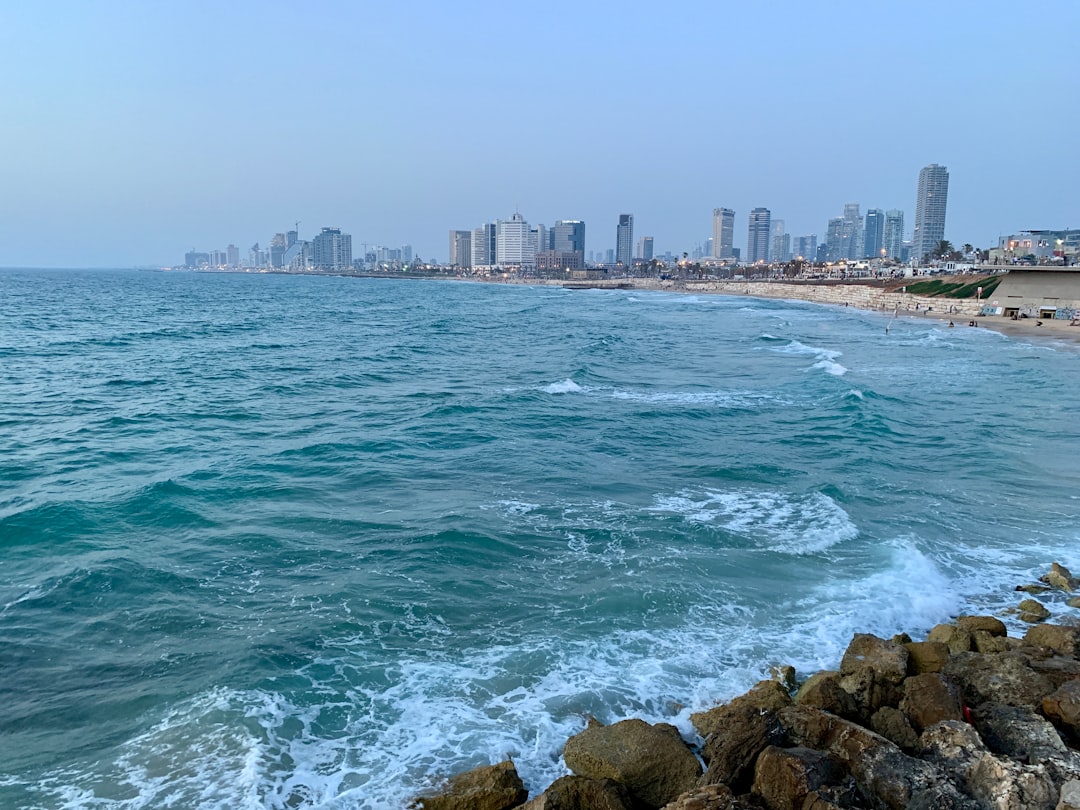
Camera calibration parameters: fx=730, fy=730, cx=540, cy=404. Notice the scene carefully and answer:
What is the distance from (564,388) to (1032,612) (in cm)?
2333

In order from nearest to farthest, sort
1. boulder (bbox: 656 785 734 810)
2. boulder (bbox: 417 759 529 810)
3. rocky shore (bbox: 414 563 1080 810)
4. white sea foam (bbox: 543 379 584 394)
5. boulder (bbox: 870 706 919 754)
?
1. boulder (bbox: 656 785 734 810)
2. rocky shore (bbox: 414 563 1080 810)
3. boulder (bbox: 417 759 529 810)
4. boulder (bbox: 870 706 919 754)
5. white sea foam (bbox: 543 379 584 394)

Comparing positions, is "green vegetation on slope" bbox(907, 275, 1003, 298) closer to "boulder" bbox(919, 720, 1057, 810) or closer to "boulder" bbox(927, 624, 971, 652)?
"boulder" bbox(927, 624, 971, 652)

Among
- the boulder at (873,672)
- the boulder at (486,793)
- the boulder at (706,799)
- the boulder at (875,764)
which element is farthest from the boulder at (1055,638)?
the boulder at (486,793)

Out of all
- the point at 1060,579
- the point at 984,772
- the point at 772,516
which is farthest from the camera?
the point at 772,516

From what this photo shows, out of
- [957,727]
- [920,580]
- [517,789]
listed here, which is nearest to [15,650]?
[517,789]

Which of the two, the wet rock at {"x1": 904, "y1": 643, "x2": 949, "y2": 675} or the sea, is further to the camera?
the wet rock at {"x1": 904, "y1": 643, "x2": 949, "y2": 675}

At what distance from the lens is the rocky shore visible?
23.9ft

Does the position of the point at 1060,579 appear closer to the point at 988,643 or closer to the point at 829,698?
the point at 988,643

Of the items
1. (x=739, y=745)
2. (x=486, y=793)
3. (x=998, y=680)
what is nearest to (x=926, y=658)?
(x=998, y=680)

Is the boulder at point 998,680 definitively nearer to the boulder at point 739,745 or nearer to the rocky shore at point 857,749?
the rocky shore at point 857,749

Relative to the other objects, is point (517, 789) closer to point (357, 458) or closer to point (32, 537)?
point (32, 537)

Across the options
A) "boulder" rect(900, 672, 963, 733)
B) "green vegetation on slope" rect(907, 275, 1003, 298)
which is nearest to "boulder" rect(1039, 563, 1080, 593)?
"boulder" rect(900, 672, 963, 733)

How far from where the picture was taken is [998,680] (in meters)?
9.57

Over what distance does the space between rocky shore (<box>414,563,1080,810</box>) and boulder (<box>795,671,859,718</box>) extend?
0.05 ft
